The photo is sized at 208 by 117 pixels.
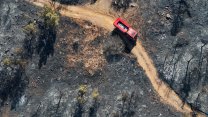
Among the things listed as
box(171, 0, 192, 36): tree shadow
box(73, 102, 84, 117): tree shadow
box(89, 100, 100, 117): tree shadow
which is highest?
box(171, 0, 192, 36): tree shadow

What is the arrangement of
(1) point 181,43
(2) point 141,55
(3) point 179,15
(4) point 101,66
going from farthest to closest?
(3) point 179,15 → (2) point 141,55 → (1) point 181,43 → (4) point 101,66

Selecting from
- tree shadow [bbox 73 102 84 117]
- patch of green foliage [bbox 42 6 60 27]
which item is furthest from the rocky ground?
patch of green foliage [bbox 42 6 60 27]

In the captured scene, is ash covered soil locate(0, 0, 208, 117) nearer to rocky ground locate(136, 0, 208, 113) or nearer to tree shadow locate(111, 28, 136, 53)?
rocky ground locate(136, 0, 208, 113)

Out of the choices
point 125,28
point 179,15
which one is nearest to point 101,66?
point 125,28

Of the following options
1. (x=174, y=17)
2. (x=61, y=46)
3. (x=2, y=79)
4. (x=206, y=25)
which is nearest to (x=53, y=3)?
(x=61, y=46)

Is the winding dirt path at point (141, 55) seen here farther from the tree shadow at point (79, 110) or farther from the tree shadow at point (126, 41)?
the tree shadow at point (79, 110)

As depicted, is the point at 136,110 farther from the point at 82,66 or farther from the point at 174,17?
the point at 174,17

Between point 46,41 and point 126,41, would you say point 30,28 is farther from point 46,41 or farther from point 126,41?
point 126,41
